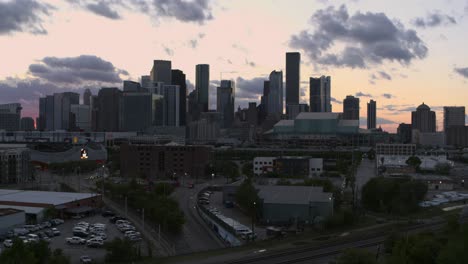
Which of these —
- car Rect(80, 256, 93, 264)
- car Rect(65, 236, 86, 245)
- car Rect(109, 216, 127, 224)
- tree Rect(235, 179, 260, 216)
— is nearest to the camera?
car Rect(80, 256, 93, 264)

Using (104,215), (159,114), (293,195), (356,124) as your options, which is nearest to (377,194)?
(293,195)

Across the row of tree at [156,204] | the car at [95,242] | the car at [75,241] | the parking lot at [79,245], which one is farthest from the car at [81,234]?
the row of tree at [156,204]

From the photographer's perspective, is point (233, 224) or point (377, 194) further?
point (377, 194)

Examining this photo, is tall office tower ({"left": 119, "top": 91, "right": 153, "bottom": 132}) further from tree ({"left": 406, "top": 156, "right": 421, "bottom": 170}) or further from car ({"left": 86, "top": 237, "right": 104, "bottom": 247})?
car ({"left": 86, "top": 237, "right": 104, "bottom": 247})

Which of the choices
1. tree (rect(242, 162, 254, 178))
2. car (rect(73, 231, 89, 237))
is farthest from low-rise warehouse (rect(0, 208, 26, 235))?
tree (rect(242, 162, 254, 178))

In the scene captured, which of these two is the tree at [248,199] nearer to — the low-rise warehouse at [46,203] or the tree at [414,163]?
the low-rise warehouse at [46,203]

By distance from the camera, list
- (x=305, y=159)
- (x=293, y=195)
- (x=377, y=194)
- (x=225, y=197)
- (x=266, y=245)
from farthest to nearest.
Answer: (x=305, y=159)
(x=225, y=197)
(x=377, y=194)
(x=293, y=195)
(x=266, y=245)

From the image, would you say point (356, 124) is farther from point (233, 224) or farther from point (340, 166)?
point (233, 224)

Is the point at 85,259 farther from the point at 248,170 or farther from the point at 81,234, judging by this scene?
the point at 248,170
